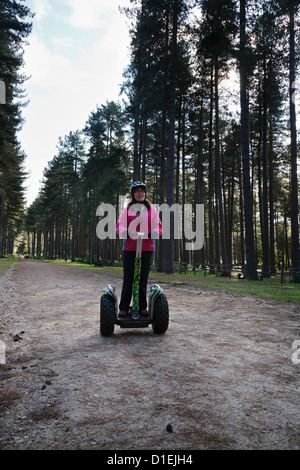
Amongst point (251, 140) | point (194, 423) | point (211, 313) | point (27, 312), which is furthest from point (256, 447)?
point (251, 140)

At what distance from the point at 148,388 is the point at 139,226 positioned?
2613 mm

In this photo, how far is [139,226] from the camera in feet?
15.5

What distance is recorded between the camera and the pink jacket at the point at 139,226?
15.3 feet

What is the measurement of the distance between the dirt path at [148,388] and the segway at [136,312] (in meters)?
0.19

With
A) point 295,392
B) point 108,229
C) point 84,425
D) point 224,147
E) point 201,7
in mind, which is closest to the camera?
point 84,425

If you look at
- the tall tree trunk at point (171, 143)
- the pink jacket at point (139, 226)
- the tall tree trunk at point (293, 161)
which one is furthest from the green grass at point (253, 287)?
the pink jacket at point (139, 226)

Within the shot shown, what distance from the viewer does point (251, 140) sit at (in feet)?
86.6

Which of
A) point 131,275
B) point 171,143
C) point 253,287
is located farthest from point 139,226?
point 171,143

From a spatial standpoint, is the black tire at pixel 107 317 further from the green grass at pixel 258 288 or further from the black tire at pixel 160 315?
the green grass at pixel 258 288

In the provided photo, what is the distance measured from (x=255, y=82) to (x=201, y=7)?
8499mm

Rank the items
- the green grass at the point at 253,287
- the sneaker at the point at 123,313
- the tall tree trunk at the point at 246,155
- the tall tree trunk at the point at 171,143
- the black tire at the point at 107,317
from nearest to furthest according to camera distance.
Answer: the black tire at the point at 107,317 < the sneaker at the point at 123,313 < the green grass at the point at 253,287 < the tall tree trunk at the point at 246,155 < the tall tree trunk at the point at 171,143

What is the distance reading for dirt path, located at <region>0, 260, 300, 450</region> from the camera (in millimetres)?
1910

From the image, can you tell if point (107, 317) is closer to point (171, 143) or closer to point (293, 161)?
point (171, 143)
